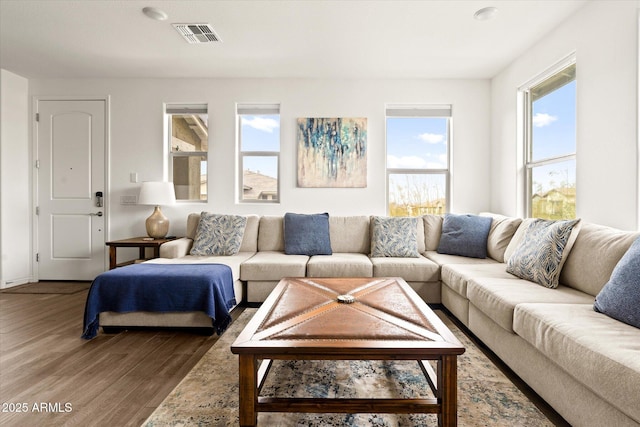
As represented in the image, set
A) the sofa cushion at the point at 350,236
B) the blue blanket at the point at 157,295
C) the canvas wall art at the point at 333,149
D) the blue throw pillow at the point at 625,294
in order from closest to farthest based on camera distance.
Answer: the blue throw pillow at the point at 625,294 < the blue blanket at the point at 157,295 < the sofa cushion at the point at 350,236 < the canvas wall art at the point at 333,149

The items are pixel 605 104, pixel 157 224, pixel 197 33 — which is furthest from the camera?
pixel 157 224

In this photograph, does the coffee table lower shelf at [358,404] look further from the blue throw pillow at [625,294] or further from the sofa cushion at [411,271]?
the sofa cushion at [411,271]

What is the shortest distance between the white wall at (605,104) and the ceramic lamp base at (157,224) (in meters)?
4.13

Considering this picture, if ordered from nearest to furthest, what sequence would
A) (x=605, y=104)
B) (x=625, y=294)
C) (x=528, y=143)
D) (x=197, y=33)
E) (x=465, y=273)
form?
1. (x=625, y=294)
2. (x=605, y=104)
3. (x=465, y=273)
4. (x=197, y=33)
5. (x=528, y=143)

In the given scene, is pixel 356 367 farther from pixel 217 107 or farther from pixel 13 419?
pixel 217 107

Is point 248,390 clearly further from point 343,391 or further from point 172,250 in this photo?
point 172,250

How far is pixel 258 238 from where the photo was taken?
375 cm

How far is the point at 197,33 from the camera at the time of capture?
9.83 ft

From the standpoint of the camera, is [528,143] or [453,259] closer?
[453,259]

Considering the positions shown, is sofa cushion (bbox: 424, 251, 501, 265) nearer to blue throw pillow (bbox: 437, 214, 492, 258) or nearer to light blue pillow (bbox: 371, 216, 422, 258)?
blue throw pillow (bbox: 437, 214, 492, 258)

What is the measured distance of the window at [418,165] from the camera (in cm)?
416

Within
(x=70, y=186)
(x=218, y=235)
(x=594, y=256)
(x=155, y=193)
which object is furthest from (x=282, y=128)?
(x=594, y=256)

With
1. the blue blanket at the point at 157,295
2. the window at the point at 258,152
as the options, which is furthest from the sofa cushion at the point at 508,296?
the window at the point at 258,152

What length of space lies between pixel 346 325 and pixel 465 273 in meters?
1.47
